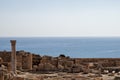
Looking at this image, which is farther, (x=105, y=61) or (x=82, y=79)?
(x=105, y=61)

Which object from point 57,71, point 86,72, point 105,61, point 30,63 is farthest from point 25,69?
point 105,61

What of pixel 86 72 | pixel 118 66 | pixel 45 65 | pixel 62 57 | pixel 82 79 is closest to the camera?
pixel 82 79

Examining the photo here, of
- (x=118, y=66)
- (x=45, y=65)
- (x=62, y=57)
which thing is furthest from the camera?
(x=62, y=57)

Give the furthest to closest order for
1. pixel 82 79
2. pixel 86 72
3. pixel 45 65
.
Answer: pixel 45 65, pixel 86 72, pixel 82 79

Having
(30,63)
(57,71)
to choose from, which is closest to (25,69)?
(30,63)

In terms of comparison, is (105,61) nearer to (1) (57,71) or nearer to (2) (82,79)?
(1) (57,71)

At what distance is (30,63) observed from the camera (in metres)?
28.9

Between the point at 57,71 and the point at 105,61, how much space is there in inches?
237

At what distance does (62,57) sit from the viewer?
103ft

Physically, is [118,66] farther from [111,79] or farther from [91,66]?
[111,79]

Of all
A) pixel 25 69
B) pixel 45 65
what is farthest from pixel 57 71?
pixel 25 69

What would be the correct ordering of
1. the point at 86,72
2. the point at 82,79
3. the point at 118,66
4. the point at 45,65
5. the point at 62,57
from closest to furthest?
the point at 82,79
the point at 86,72
the point at 45,65
the point at 118,66
the point at 62,57

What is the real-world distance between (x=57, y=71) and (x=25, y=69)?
297 cm

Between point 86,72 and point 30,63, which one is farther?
point 30,63
